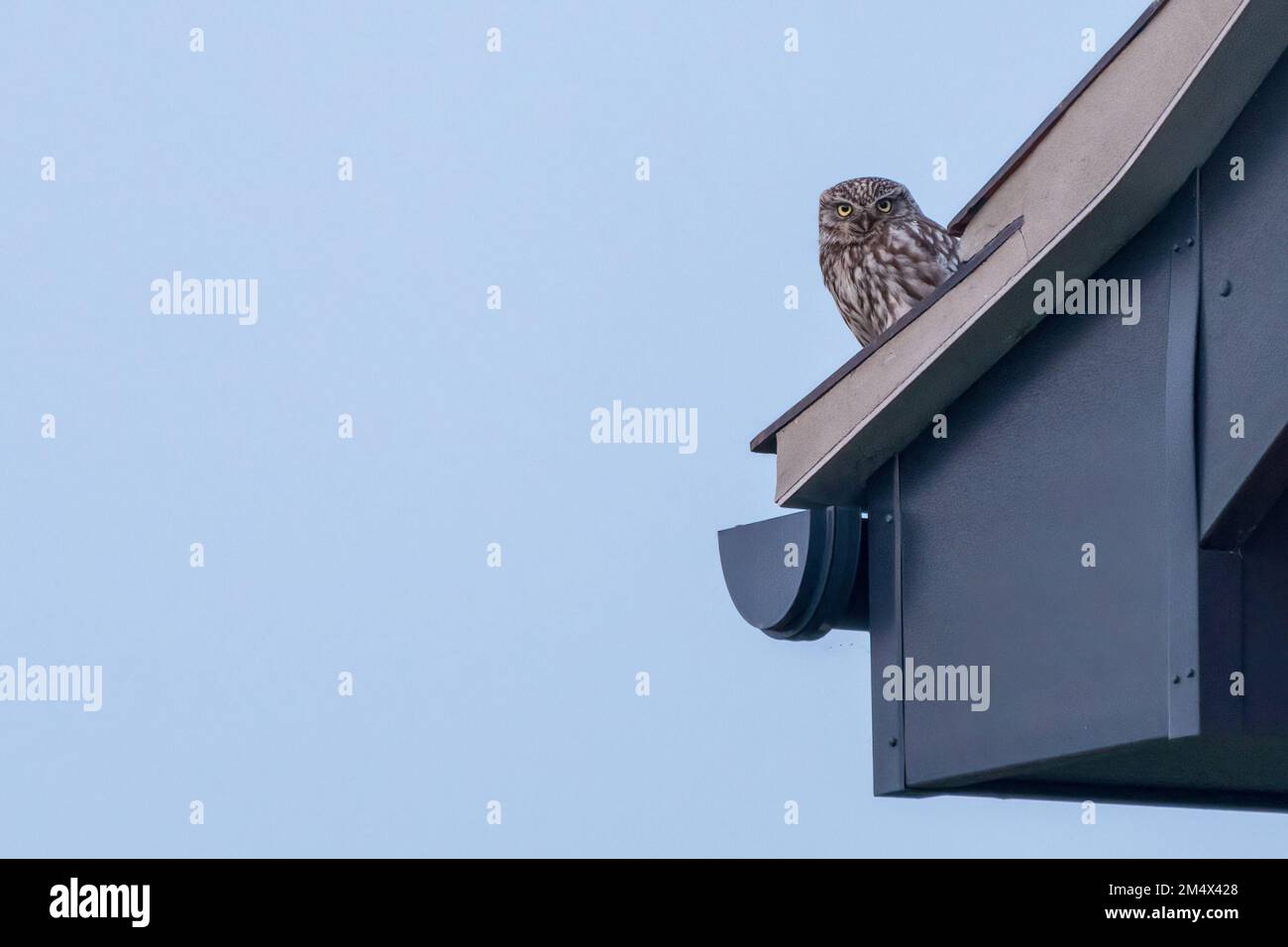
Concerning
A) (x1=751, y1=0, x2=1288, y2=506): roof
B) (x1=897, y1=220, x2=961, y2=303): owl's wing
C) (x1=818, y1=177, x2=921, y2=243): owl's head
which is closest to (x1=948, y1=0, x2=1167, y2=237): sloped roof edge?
(x1=751, y1=0, x2=1288, y2=506): roof

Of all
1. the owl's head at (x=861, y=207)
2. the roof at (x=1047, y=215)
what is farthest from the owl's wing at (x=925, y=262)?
the roof at (x=1047, y=215)

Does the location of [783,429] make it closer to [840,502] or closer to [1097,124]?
[840,502]

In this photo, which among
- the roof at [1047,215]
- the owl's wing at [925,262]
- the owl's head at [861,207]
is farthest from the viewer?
the owl's head at [861,207]

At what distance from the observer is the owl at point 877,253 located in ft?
23.2

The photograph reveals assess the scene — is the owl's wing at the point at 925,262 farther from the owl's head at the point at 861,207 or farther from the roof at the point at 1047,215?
the roof at the point at 1047,215

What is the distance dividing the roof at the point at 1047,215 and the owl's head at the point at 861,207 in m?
2.24

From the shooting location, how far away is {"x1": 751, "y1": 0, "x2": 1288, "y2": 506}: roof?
420cm

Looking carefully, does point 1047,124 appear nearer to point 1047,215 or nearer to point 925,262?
point 1047,215

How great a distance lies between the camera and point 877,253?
23.7 ft

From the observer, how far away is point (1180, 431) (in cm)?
428

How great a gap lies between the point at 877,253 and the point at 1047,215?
2.62 meters

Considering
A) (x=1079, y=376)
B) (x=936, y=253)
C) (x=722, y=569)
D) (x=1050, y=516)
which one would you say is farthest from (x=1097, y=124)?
(x=936, y=253)

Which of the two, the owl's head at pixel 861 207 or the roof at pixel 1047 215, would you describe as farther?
the owl's head at pixel 861 207

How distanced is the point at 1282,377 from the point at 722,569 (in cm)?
191
